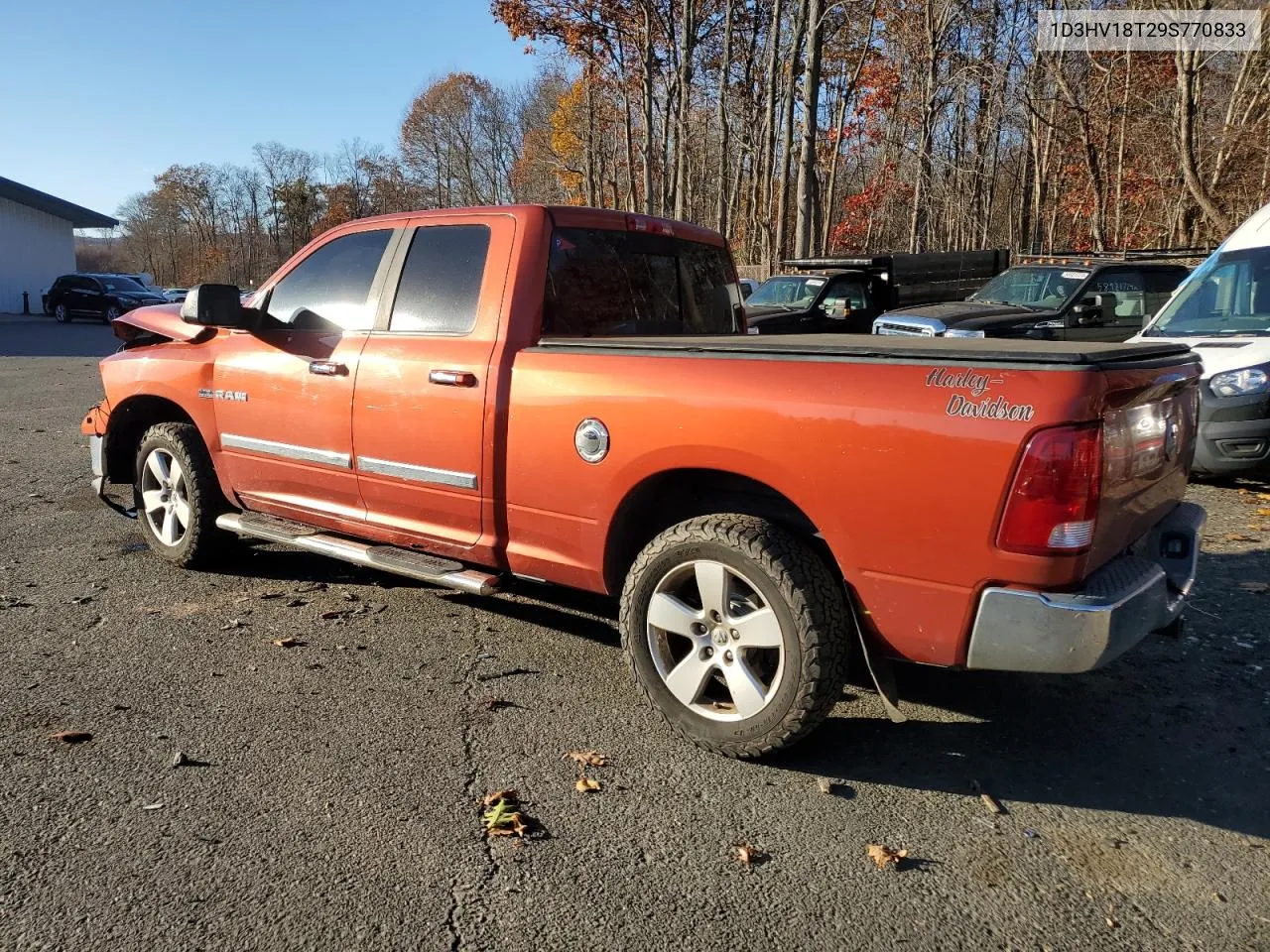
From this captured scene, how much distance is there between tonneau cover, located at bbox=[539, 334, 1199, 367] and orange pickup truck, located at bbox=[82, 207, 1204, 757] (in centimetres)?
2

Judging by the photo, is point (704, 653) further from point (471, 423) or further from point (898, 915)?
point (471, 423)

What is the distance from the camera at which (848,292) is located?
50.6 feet

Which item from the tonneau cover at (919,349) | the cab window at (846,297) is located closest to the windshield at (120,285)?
the cab window at (846,297)

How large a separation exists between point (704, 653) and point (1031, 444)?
4.49ft

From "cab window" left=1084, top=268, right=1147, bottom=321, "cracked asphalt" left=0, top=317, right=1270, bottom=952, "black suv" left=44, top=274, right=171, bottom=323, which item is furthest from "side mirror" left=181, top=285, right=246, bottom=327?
"black suv" left=44, top=274, right=171, bottom=323

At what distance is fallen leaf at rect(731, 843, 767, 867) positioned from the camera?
2707mm

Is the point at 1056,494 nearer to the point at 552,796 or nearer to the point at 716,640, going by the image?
the point at 716,640

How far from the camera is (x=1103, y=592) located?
109 inches

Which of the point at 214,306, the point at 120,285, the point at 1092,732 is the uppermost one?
the point at 120,285

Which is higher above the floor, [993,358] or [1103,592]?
[993,358]

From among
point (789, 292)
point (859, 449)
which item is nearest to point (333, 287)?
point (859, 449)

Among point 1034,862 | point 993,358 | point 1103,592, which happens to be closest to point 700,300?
point 993,358

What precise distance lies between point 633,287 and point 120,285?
121 feet

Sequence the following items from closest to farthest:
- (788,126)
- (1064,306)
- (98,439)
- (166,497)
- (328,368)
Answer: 1. (328,368)
2. (166,497)
3. (98,439)
4. (1064,306)
5. (788,126)
